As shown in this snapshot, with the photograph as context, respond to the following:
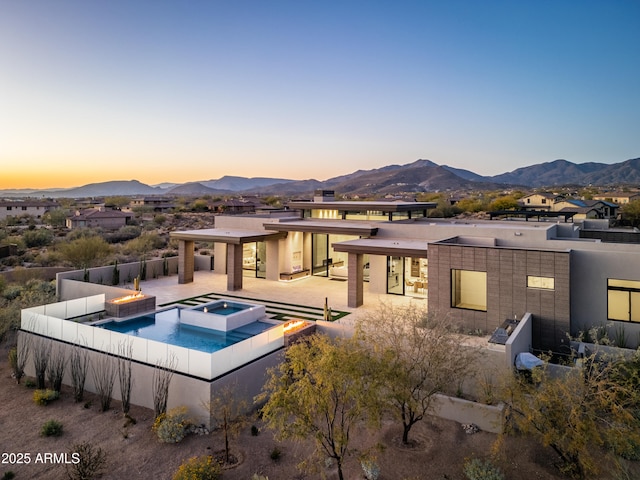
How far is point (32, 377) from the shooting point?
45.4 ft

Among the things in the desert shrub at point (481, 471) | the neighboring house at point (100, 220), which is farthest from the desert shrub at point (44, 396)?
the neighboring house at point (100, 220)

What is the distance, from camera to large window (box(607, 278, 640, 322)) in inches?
504

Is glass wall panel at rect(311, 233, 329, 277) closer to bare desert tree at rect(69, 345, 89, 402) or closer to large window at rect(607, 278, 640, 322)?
bare desert tree at rect(69, 345, 89, 402)

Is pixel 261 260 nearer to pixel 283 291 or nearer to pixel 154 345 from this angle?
pixel 283 291

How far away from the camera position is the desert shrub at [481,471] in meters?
7.80

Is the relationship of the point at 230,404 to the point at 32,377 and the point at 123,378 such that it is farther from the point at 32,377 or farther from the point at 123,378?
the point at 32,377

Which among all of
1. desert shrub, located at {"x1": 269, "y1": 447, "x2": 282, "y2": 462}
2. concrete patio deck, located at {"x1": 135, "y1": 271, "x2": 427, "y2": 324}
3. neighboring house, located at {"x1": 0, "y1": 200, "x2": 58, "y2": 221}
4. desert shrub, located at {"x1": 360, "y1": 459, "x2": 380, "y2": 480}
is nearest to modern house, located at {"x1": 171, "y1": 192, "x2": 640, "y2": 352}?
concrete patio deck, located at {"x1": 135, "y1": 271, "x2": 427, "y2": 324}

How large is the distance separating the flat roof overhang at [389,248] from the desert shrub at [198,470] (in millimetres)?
10683

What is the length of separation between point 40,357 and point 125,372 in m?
4.16

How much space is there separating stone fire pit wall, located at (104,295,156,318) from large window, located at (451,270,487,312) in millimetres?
12713

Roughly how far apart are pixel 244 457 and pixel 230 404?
132cm

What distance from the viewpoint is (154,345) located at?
11445 mm

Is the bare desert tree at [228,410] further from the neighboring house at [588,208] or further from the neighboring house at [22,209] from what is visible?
the neighboring house at [22,209]

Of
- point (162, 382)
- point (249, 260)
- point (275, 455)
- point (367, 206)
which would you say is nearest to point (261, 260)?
point (249, 260)
